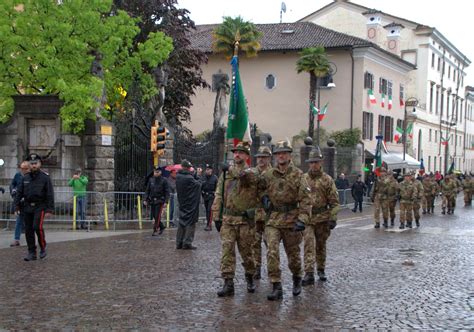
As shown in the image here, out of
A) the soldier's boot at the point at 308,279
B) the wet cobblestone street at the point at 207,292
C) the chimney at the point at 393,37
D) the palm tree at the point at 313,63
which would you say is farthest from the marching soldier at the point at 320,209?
the chimney at the point at 393,37

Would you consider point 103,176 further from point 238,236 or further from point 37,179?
point 238,236

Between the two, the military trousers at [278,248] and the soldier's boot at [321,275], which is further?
the soldier's boot at [321,275]

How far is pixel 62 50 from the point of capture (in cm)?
1836

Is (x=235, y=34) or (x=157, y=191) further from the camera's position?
(x=235, y=34)

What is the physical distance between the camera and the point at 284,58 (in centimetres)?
4247

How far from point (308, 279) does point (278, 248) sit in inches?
57.7

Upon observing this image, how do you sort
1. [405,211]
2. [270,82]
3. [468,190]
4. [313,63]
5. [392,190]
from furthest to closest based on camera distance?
[270,82]
[313,63]
[468,190]
[405,211]
[392,190]

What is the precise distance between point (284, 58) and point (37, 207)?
107 ft

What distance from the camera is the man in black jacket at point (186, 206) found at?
1303 centimetres

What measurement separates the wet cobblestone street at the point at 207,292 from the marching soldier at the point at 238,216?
1.27ft

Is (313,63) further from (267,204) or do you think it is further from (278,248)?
(278,248)

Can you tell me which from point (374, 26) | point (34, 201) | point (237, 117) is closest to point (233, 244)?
point (237, 117)

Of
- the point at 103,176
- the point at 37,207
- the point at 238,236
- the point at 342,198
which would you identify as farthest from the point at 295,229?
the point at 342,198

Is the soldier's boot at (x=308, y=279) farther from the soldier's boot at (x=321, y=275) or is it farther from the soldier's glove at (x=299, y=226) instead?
the soldier's glove at (x=299, y=226)
